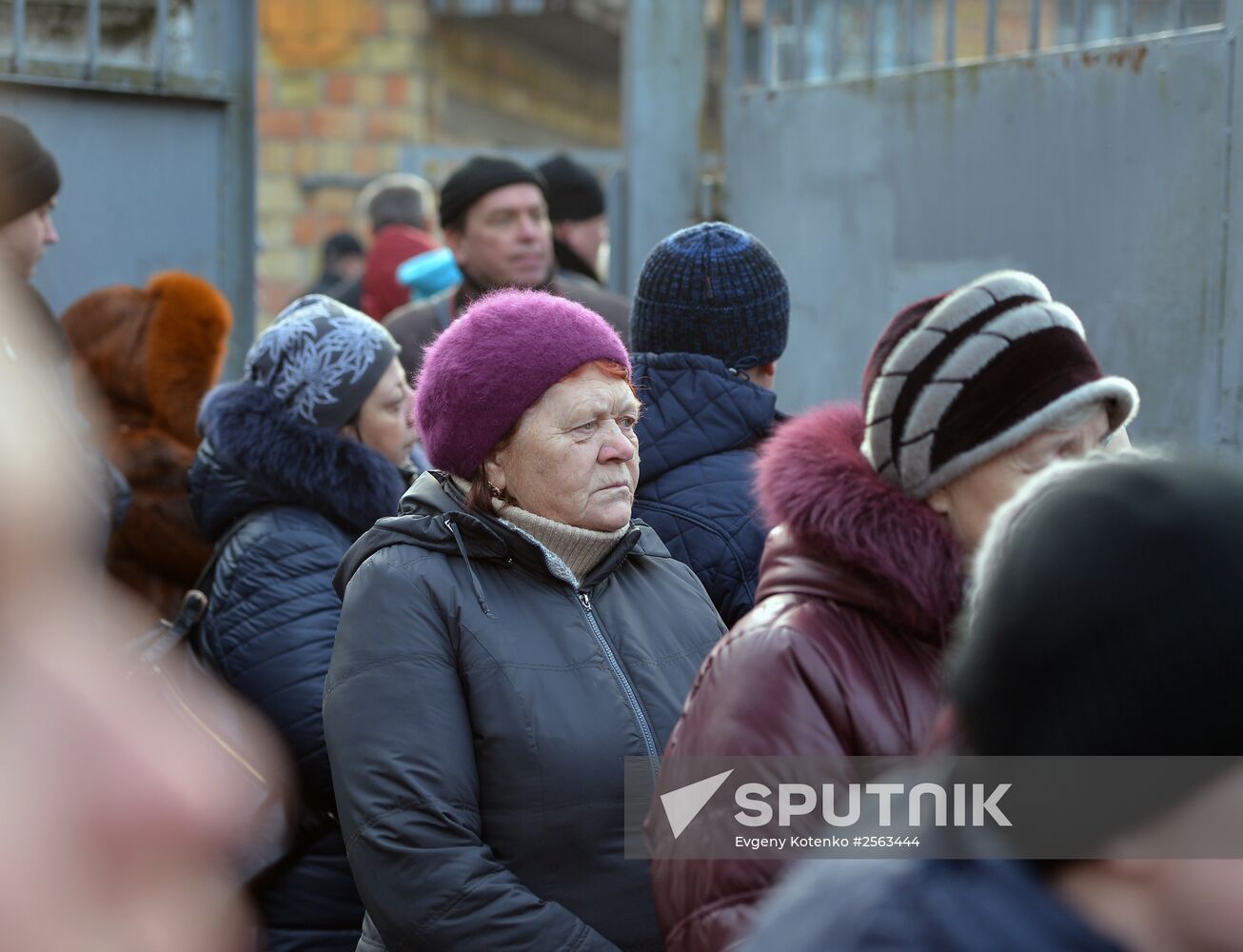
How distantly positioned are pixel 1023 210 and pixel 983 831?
3.00 meters

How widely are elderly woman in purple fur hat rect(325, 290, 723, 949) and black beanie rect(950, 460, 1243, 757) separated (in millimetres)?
1380

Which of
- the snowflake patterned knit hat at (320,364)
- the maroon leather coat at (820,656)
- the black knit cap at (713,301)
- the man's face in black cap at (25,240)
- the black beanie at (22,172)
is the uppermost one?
the black beanie at (22,172)

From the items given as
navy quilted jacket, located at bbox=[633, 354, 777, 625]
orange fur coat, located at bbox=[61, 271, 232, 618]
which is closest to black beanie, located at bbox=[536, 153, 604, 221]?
orange fur coat, located at bbox=[61, 271, 232, 618]

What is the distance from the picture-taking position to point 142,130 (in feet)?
16.3

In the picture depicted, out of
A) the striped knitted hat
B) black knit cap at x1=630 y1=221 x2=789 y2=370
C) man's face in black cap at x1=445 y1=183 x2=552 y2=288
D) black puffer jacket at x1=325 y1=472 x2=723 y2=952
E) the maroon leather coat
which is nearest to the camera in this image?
the maroon leather coat

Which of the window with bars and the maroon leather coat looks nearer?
the maroon leather coat

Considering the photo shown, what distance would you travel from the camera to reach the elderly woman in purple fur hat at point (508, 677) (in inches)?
93.7

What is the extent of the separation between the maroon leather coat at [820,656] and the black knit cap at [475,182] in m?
3.31

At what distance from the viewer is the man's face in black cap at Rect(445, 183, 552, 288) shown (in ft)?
16.7

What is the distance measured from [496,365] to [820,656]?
1.04 m

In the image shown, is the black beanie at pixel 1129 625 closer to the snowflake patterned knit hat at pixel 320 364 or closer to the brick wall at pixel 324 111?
the snowflake patterned knit hat at pixel 320 364

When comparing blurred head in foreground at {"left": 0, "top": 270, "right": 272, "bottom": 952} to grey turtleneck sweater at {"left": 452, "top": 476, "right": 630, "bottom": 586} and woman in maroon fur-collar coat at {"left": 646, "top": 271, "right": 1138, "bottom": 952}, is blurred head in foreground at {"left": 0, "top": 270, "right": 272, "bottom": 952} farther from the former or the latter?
grey turtleneck sweater at {"left": 452, "top": 476, "right": 630, "bottom": 586}

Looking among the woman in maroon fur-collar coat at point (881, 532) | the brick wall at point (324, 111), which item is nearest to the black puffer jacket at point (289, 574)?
the woman in maroon fur-collar coat at point (881, 532)

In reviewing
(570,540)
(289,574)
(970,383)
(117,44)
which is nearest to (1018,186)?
(570,540)
